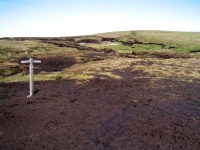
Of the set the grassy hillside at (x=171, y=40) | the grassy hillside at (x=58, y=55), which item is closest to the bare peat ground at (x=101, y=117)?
the grassy hillside at (x=58, y=55)

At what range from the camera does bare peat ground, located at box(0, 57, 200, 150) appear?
23.4 ft

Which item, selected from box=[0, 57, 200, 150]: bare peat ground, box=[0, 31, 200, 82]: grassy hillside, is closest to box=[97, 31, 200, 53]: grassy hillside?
box=[0, 31, 200, 82]: grassy hillside

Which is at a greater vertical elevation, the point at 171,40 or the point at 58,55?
the point at 171,40

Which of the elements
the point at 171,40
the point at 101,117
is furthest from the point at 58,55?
the point at 171,40

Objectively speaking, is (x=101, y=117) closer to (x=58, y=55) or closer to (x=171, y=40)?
(x=58, y=55)

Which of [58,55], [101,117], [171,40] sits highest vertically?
[171,40]

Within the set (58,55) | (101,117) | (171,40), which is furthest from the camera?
(171,40)

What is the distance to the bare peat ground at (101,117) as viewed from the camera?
7.12 metres

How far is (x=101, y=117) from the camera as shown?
9.31 metres

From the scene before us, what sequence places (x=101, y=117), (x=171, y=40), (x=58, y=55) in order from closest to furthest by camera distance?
(x=101, y=117)
(x=58, y=55)
(x=171, y=40)

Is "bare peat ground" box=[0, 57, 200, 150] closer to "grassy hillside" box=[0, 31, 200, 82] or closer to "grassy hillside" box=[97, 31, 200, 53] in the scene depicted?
"grassy hillside" box=[0, 31, 200, 82]

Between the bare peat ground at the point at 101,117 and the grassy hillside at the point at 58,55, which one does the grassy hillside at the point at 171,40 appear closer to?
the grassy hillside at the point at 58,55

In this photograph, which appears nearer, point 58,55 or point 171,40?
point 58,55

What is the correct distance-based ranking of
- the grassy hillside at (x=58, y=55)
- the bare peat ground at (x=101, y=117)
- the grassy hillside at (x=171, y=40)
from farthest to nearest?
the grassy hillside at (x=171, y=40), the grassy hillside at (x=58, y=55), the bare peat ground at (x=101, y=117)
